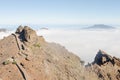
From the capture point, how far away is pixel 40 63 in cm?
5612

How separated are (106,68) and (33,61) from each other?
A: 20.4m

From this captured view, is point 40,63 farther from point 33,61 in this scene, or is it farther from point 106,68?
point 106,68

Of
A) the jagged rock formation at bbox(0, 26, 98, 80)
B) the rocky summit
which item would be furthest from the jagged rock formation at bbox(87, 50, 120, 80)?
the jagged rock formation at bbox(0, 26, 98, 80)

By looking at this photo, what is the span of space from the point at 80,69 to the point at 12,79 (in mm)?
19373

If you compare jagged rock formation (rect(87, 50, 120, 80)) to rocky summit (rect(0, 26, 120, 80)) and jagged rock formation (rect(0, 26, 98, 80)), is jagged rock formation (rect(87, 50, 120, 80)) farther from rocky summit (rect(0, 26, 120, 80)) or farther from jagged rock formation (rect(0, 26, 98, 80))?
jagged rock formation (rect(0, 26, 98, 80))

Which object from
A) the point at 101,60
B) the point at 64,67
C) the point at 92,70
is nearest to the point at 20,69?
the point at 64,67

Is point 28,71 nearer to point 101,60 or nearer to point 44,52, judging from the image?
point 44,52

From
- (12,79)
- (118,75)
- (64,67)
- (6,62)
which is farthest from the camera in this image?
(118,75)

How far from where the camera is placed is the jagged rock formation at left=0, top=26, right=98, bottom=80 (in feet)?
170

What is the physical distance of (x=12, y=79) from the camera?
4981 cm

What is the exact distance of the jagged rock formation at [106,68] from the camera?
65.8 meters

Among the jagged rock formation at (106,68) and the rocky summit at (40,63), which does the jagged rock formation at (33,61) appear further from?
the jagged rock formation at (106,68)

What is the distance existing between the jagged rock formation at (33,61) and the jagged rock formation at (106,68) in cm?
168

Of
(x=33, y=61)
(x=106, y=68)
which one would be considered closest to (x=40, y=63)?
(x=33, y=61)
